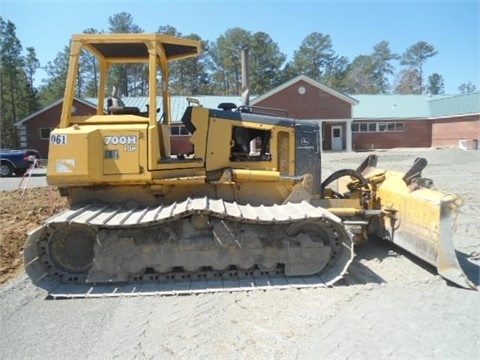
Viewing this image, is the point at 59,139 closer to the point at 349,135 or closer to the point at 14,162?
the point at 14,162

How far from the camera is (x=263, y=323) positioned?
423cm

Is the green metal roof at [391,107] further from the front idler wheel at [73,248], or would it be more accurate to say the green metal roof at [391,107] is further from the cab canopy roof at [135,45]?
→ the front idler wheel at [73,248]

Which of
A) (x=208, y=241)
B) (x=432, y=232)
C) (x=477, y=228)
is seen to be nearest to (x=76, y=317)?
(x=208, y=241)

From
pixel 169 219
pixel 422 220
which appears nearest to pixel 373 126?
pixel 422 220

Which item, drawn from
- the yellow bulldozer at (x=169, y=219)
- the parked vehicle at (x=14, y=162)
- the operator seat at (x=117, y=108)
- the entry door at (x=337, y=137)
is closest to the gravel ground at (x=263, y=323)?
the yellow bulldozer at (x=169, y=219)

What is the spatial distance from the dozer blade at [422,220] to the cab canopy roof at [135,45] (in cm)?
360

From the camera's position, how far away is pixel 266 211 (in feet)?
18.1

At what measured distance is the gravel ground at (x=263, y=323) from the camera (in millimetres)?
3730

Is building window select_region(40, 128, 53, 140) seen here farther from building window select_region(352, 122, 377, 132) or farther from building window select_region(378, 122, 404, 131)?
building window select_region(378, 122, 404, 131)

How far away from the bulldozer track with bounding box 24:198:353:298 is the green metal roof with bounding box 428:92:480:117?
35557 millimetres

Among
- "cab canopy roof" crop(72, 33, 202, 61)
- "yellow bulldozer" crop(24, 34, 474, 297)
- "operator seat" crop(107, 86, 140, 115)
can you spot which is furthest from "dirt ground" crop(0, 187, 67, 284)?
"cab canopy roof" crop(72, 33, 202, 61)

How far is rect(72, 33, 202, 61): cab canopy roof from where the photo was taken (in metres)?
5.56

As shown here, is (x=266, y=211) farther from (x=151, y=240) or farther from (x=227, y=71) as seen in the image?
(x=227, y=71)

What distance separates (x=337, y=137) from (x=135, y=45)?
3249 centimetres
